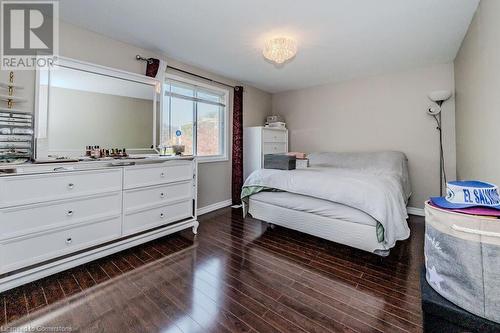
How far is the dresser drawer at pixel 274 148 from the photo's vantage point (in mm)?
4020

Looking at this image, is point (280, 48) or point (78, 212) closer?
point (78, 212)

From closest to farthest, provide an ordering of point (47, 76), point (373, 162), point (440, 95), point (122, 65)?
point (47, 76) < point (122, 65) < point (440, 95) < point (373, 162)

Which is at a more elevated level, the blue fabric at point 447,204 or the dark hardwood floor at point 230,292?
the blue fabric at point 447,204

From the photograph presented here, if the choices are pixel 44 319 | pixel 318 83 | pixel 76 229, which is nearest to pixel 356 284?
pixel 44 319

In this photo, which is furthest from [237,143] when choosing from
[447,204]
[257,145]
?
[447,204]

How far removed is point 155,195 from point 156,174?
8.6 inches

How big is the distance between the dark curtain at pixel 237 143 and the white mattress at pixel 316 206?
1.24 m

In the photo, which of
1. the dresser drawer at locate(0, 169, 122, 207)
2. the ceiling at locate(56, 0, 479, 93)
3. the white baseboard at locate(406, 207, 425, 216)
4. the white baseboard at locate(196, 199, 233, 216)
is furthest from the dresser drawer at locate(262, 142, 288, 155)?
the dresser drawer at locate(0, 169, 122, 207)

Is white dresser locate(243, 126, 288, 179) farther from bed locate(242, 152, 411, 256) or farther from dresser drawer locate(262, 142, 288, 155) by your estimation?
bed locate(242, 152, 411, 256)

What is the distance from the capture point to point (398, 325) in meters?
1.30

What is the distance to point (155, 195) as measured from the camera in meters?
2.32

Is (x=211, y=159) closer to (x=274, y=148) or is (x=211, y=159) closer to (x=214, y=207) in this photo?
(x=214, y=207)

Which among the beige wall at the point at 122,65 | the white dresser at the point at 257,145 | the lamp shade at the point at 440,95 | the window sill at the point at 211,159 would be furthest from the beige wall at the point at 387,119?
the window sill at the point at 211,159

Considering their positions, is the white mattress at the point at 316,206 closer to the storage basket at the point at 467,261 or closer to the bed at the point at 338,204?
the bed at the point at 338,204
